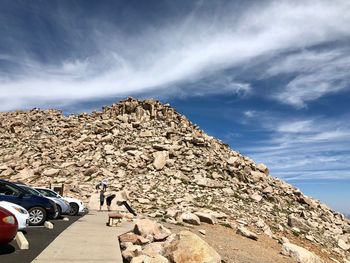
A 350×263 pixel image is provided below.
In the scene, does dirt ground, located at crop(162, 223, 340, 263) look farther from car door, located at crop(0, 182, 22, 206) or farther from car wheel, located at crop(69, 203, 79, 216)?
car door, located at crop(0, 182, 22, 206)

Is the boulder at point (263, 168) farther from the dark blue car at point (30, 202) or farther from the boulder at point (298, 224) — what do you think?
the dark blue car at point (30, 202)

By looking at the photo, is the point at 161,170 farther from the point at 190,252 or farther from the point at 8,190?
the point at 190,252

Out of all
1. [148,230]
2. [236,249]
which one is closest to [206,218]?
[236,249]

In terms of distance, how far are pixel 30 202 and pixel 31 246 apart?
14.9 feet

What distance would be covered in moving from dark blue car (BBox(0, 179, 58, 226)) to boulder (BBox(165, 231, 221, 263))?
22.1ft

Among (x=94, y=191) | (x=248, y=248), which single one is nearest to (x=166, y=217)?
(x=248, y=248)

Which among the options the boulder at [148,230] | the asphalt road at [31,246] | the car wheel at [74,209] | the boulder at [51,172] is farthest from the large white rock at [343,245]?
the boulder at [51,172]

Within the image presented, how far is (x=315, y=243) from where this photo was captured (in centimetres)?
2834

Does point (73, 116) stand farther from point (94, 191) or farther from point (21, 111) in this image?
point (94, 191)

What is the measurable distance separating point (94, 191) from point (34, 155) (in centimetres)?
1377

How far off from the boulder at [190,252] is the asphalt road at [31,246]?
3.64 meters

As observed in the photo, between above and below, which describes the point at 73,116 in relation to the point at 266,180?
above

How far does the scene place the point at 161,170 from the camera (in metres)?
39.8

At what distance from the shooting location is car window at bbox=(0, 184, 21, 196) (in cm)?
1473
